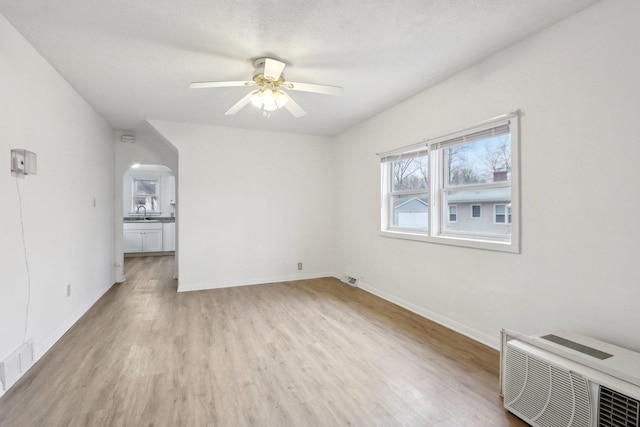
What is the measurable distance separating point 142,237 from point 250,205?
4433mm

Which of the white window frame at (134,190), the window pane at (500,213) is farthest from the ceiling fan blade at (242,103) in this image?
the white window frame at (134,190)

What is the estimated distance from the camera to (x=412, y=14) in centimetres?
208

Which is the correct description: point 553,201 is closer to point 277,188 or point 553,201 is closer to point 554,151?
point 554,151

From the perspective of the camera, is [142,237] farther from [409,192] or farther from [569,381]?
[569,381]

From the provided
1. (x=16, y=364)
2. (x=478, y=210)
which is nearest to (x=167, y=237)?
(x=16, y=364)

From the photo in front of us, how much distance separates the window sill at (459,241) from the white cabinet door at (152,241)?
631 cm

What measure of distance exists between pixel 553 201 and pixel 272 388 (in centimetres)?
236

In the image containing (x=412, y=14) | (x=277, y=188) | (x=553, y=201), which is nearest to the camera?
(x=412, y=14)

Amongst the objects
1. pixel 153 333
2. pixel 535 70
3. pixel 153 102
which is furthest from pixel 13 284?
pixel 535 70

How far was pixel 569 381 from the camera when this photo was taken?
1.53 m

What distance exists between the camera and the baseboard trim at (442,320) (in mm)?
2696

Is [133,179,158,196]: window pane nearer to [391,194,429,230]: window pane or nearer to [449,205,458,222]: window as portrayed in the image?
[391,194,429,230]: window pane

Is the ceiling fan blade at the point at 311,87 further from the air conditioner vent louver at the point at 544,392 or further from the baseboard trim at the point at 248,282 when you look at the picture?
the baseboard trim at the point at 248,282

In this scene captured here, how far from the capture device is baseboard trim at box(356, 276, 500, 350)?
270cm
